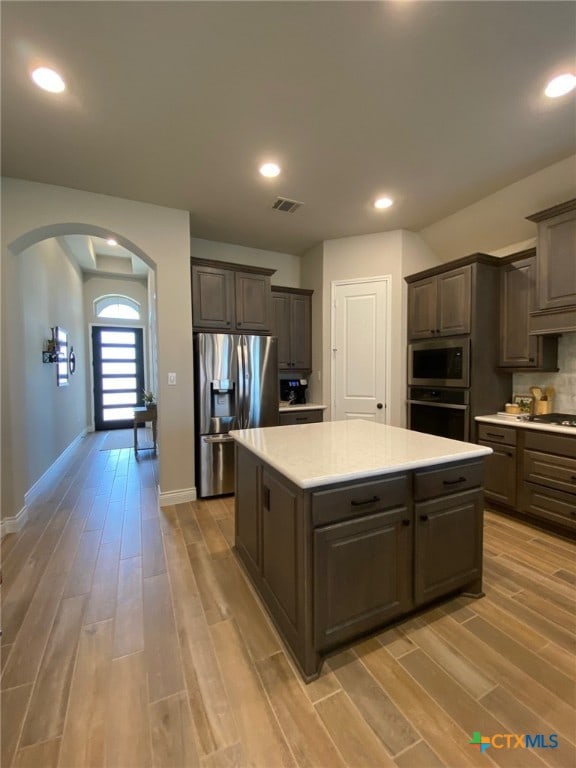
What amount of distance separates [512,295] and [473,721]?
325cm

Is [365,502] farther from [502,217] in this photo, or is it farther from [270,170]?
[502,217]

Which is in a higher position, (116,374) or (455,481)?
(116,374)

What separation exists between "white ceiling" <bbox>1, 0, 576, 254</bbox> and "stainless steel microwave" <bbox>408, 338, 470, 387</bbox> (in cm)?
144

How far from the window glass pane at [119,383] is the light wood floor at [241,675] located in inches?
220

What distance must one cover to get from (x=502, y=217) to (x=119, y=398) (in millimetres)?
7699

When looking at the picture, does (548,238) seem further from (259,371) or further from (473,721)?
(473,721)

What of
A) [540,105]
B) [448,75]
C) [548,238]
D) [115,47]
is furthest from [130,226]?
[548,238]

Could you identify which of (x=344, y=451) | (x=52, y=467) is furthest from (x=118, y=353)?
(x=344, y=451)

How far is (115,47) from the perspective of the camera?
5.37 feet

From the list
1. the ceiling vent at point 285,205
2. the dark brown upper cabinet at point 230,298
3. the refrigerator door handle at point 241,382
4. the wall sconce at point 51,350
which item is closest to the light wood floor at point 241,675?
the refrigerator door handle at point 241,382

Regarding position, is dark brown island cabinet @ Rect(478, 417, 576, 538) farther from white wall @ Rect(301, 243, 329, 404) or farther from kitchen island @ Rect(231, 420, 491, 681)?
white wall @ Rect(301, 243, 329, 404)

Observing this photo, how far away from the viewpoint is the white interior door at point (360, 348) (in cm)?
396

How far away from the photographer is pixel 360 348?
4105 millimetres

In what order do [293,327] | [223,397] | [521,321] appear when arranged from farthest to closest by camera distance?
[293,327] → [223,397] → [521,321]
